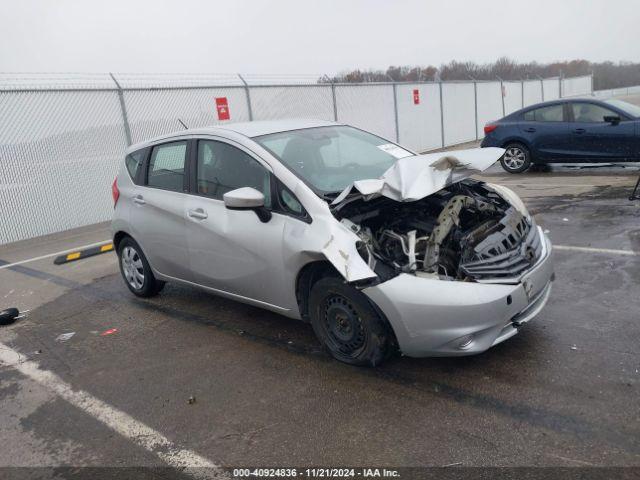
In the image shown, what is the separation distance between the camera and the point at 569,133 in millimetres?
10898

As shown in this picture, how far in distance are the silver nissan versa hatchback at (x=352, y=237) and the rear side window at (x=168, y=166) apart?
2 centimetres

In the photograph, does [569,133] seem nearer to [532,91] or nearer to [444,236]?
[444,236]

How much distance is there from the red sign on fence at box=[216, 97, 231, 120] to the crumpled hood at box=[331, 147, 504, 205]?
A: 9938 mm

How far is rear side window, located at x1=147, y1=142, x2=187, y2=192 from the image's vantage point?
4.98 m

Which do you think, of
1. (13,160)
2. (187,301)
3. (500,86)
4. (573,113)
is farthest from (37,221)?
(500,86)

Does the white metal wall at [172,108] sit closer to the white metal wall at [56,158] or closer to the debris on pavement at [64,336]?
the white metal wall at [56,158]

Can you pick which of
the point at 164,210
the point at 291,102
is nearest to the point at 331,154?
the point at 164,210

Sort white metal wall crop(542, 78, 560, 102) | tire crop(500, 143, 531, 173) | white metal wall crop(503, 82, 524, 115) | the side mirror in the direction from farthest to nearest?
1. white metal wall crop(542, 78, 560, 102)
2. white metal wall crop(503, 82, 524, 115)
3. tire crop(500, 143, 531, 173)
4. the side mirror

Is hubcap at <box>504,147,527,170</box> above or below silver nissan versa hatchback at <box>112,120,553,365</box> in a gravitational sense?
below

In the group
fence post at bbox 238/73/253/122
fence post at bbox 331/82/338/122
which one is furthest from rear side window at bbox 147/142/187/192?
fence post at bbox 331/82/338/122

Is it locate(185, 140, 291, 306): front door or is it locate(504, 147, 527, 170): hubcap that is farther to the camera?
locate(504, 147, 527, 170): hubcap

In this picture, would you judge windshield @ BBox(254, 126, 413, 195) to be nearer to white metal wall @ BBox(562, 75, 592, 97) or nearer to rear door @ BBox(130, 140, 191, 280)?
rear door @ BBox(130, 140, 191, 280)

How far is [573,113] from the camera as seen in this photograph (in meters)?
10.9

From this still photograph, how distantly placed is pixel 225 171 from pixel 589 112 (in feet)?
28.8
